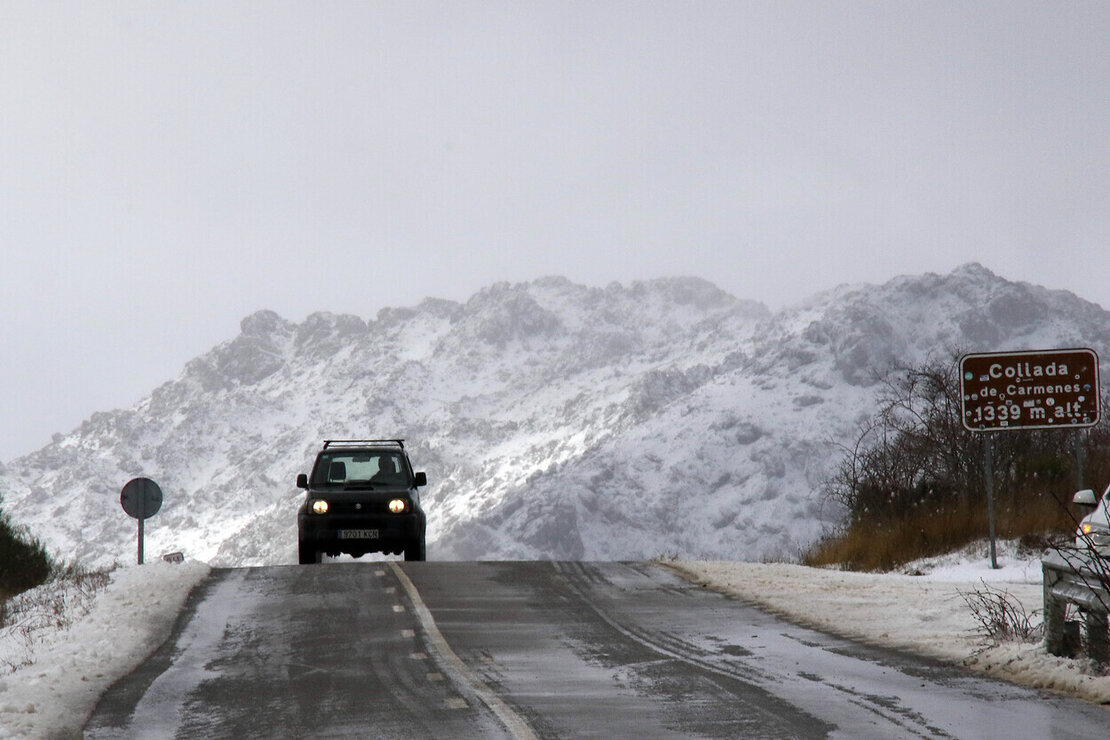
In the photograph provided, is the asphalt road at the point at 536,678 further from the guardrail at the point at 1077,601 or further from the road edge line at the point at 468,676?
the guardrail at the point at 1077,601

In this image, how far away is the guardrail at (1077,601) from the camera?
26.0 feet

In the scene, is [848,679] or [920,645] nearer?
[848,679]

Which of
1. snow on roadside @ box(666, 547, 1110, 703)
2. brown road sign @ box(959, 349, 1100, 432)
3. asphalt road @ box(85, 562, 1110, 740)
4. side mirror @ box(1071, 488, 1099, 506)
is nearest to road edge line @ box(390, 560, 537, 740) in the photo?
asphalt road @ box(85, 562, 1110, 740)

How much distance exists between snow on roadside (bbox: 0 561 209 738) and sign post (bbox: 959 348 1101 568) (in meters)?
9.90

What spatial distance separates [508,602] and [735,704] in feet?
21.1

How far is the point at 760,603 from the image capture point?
45.8ft

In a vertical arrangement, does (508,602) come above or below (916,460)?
below

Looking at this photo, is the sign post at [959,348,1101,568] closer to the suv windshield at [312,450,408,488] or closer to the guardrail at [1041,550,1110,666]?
the guardrail at [1041,550,1110,666]

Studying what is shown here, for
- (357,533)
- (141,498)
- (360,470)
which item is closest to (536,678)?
(357,533)

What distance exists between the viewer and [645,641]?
36.3ft

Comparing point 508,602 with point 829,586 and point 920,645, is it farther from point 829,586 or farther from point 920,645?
point 920,645

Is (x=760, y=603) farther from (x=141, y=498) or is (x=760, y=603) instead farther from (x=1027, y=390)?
(x=141, y=498)

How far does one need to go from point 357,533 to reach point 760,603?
23.5 ft

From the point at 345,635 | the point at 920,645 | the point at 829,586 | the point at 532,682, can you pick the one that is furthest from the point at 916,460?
the point at 532,682
